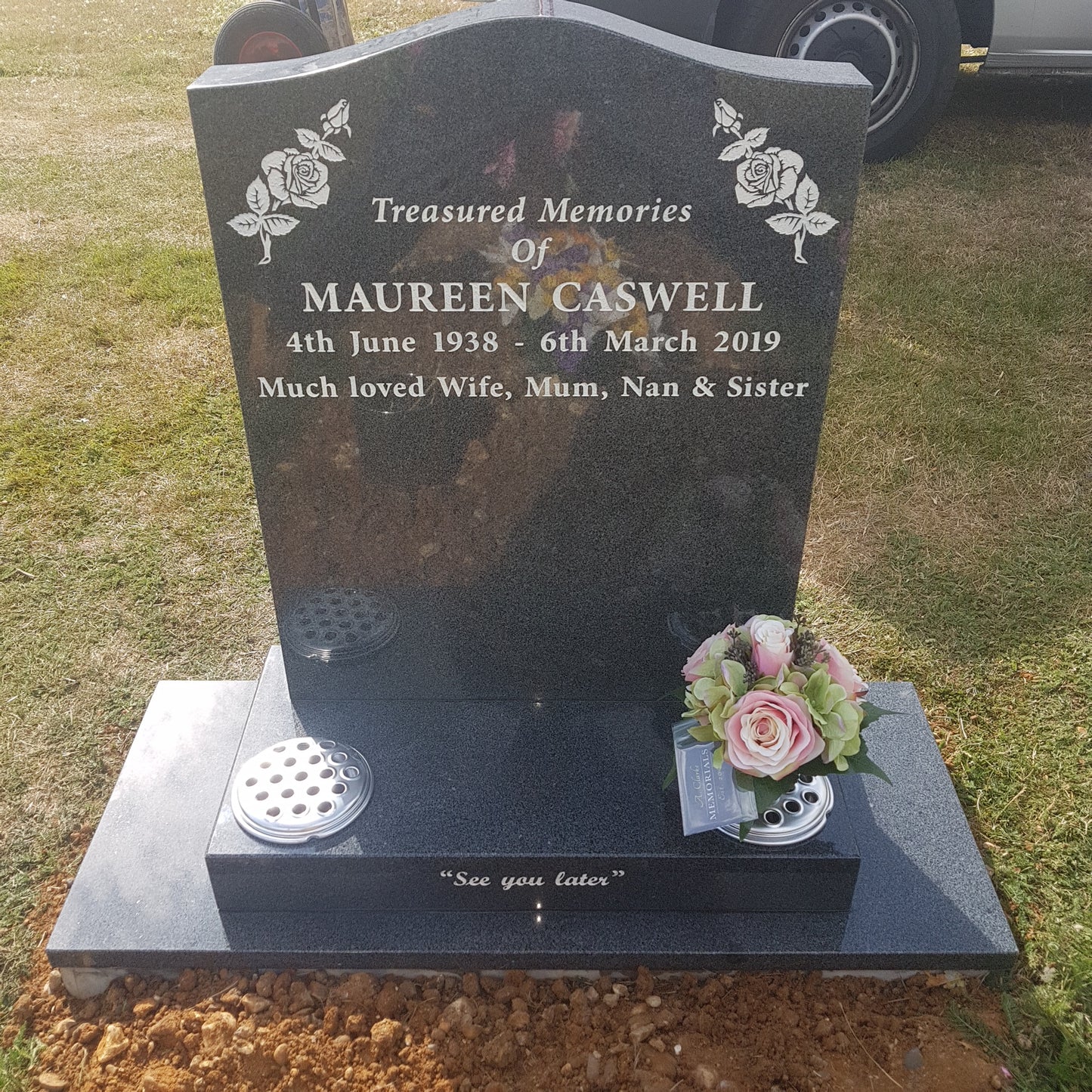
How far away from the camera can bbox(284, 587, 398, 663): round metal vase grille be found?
2.83 m

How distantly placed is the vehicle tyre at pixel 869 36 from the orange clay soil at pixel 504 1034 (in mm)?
5495

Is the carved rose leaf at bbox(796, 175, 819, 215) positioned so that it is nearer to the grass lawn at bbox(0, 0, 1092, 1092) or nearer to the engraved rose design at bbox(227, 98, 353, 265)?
the engraved rose design at bbox(227, 98, 353, 265)

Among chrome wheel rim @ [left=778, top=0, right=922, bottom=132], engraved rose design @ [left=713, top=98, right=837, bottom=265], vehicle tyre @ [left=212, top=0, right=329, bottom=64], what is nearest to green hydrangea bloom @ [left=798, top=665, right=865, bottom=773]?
engraved rose design @ [left=713, top=98, right=837, bottom=265]

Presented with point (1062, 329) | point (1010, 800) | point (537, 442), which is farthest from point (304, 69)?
point (1062, 329)

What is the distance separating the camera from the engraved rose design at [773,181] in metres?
2.18

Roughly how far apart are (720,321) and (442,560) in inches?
38.6

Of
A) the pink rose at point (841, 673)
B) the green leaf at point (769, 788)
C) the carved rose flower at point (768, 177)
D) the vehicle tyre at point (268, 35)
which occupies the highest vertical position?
the carved rose flower at point (768, 177)

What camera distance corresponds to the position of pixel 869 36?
619 centimetres

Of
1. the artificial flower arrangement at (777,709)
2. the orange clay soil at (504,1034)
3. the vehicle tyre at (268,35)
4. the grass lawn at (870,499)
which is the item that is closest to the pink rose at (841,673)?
the artificial flower arrangement at (777,709)

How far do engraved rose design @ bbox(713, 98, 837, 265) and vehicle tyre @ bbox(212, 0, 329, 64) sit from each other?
4.89 m

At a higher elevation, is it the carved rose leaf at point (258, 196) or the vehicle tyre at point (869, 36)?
the carved rose leaf at point (258, 196)

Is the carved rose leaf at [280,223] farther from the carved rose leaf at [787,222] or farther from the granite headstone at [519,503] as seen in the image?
the carved rose leaf at [787,222]

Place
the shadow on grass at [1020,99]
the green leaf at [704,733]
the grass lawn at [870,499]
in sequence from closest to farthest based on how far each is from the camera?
1. the green leaf at [704,733]
2. the grass lawn at [870,499]
3. the shadow on grass at [1020,99]

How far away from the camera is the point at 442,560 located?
109 inches
